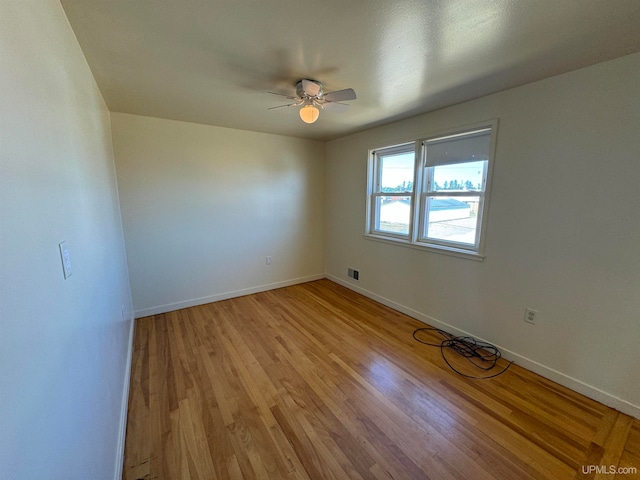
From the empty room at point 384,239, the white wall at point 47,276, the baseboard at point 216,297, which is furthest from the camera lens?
the baseboard at point 216,297

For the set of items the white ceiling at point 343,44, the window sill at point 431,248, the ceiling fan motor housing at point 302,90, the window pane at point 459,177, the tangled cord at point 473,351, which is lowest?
the tangled cord at point 473,351

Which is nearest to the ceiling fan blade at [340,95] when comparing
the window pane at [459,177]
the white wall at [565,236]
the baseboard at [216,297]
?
the white wall at [565,236]

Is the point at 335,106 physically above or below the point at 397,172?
above

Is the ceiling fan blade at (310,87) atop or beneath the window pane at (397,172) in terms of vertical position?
atop

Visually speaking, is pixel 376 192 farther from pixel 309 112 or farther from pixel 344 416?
pixel 344 416

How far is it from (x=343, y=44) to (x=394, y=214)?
2.25m

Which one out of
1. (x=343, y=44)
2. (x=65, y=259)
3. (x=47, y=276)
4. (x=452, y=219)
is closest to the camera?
(x=47, y=276)

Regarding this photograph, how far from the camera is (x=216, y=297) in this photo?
3.61 meters

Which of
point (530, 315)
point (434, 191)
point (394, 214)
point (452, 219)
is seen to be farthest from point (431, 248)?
point (530, 315)

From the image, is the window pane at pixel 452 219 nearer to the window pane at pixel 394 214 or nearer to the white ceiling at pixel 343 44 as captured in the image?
the window pane at pixel 394 214

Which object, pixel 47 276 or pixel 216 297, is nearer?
pixel 47 276

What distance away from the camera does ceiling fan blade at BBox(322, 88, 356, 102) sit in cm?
188

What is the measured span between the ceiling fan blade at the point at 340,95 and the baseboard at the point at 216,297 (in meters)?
2.86

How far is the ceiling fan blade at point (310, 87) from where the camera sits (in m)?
1.97
